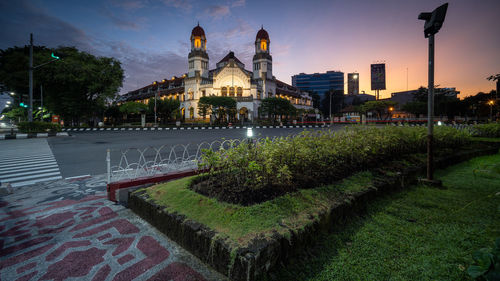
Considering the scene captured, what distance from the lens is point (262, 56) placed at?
52.3 meters

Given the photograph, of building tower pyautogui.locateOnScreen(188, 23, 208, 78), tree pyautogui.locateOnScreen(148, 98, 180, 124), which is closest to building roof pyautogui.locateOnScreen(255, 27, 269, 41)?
building tower pyautogui.locateOnScreen(188, 23, 208, 78)

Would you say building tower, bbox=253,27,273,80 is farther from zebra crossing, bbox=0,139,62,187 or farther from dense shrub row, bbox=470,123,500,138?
zebra crossing, bbox=0,139,62,187

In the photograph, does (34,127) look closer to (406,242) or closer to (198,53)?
(406,242)

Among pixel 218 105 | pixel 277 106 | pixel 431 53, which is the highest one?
pixel 277 106

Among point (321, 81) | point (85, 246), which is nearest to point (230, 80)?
point (85, 246)

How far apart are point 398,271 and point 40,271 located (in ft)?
10.6

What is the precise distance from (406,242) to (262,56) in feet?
178

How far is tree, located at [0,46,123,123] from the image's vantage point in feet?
95.9

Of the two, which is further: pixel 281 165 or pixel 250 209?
pixel 281 165

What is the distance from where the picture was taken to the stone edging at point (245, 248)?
1755mm

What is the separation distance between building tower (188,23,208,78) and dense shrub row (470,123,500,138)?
1832 inches

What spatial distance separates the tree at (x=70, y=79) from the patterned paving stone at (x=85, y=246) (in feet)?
110

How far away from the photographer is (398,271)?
1.90 meters

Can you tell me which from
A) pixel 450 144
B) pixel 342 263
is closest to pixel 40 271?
pixel 342 263
